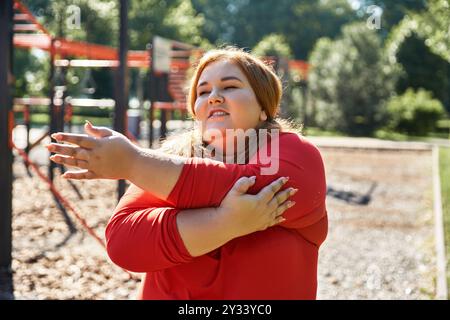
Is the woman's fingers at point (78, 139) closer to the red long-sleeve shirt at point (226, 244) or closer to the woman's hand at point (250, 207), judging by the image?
the red long-sleeve shirt at point (226, 244)

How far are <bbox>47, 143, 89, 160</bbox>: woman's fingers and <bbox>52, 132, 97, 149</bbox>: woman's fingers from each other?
0.04ft

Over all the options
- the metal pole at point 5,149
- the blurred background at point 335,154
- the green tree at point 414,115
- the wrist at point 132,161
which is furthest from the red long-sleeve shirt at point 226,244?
the green tree at point 414,115

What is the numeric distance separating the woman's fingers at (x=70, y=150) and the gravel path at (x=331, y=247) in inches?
129

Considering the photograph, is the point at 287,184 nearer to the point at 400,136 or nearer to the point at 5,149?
the point at 5,149

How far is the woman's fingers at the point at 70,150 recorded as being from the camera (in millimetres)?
1229

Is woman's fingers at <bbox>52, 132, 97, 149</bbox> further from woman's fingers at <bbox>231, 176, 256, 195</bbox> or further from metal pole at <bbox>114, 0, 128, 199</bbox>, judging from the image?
metal pole at <bbox>114, 0, 128, 199</bbox>

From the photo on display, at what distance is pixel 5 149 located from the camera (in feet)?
15.0

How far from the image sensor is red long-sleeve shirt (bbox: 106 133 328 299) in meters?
1.38

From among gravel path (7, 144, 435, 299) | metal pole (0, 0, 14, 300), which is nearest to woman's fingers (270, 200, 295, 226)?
gravel path (7, 144, 435, 299)

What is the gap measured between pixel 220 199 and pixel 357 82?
2272cm

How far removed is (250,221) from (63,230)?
5.23 m

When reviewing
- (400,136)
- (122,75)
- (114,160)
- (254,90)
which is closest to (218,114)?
(254,90)

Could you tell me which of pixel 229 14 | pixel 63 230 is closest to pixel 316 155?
pixel 63 230
